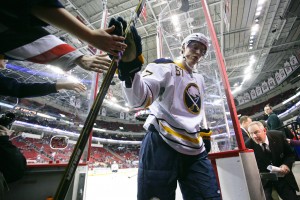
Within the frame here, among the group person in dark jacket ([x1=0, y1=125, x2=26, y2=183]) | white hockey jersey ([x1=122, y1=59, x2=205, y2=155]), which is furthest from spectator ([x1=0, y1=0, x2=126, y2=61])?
person in dark jacket ([x1=0, y1=125, x2=26, y2=183])

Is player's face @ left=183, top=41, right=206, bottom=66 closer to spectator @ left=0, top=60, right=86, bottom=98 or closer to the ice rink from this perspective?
spectator @ left=0, top=60, right=86, bottom=98

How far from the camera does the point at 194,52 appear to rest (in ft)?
4.82

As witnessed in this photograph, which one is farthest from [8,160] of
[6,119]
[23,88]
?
[23,88]

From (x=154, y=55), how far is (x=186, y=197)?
38.9 feet

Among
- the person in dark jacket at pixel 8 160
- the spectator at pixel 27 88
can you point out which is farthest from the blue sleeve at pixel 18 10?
the person in dark jacket at pixel 8 160

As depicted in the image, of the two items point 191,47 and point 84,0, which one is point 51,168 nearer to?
point 191,47

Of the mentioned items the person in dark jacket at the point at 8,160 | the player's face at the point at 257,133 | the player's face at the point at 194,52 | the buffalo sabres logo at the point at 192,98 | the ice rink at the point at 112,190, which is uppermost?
the player's face at the point at 194,52

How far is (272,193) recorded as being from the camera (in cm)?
216

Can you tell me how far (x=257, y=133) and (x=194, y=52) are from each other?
1.68m

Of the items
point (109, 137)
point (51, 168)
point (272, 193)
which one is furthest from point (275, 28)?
point (109, 137)

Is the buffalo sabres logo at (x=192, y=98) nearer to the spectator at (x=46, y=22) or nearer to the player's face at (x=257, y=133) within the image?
the spectator at (x=46, y=22)

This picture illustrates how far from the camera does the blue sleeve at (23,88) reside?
4.14ft

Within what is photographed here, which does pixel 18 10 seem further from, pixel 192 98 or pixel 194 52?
pixel 194 52

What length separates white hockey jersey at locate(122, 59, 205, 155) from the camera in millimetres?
1105
